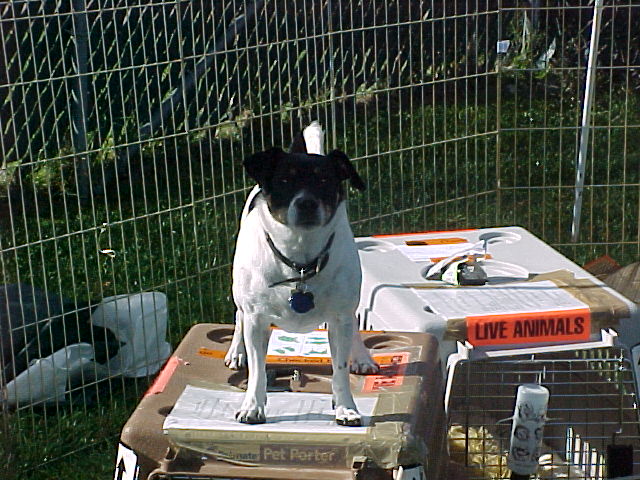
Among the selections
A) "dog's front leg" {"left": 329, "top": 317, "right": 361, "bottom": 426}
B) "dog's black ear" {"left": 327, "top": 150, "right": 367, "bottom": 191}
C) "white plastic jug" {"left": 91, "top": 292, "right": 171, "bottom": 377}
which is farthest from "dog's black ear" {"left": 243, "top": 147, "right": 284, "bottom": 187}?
"white plastic jug" {"left": 91, "top": 292, "right": 171, "bottom": 377}

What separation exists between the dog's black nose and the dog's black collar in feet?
0.43

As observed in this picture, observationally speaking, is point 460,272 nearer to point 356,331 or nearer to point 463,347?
point 463,347

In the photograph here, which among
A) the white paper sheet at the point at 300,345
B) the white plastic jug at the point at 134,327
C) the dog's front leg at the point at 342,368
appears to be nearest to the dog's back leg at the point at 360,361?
the white paper sheet at the point at 300,345

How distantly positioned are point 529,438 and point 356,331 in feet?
1.49

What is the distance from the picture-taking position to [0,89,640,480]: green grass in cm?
325

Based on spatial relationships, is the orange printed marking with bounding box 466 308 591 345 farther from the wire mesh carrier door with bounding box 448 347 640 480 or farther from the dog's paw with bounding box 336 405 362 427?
the dog's paw with bounding box 336 405 362 427

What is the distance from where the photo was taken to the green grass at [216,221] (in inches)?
128

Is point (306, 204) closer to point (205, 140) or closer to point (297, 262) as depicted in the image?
point (297, 262)

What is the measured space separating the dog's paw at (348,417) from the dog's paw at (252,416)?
159mm

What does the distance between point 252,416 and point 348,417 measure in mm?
201

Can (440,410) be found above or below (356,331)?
below

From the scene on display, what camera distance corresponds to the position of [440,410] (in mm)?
2467

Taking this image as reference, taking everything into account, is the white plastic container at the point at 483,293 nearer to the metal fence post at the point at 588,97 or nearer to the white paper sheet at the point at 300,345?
the white paper sheet at the point at 300,345

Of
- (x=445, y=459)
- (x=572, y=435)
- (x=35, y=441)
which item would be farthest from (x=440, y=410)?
(x=35, y=441)
